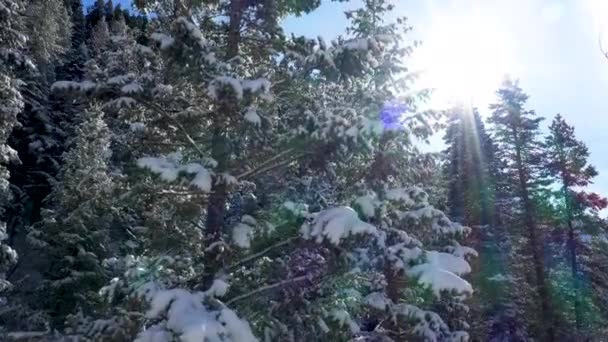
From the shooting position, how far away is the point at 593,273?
89.1ft

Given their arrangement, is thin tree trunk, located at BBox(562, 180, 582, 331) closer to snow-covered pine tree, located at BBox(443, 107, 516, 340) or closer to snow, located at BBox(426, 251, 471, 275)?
snow-covered pine tree, located at BBox(443, 107, 516, 340)

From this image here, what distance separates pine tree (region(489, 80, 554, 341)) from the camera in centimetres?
2456

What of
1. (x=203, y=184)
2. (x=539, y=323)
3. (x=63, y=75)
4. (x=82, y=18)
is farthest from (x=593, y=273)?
(x=82, y=18)

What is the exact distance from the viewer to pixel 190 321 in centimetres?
668

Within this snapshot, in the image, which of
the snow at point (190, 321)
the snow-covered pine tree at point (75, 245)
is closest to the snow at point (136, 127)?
the snow at point (190, 321)

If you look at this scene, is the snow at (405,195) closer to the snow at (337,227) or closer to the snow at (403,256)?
the snow at (403,256)

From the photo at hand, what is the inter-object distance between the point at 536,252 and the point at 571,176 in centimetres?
557

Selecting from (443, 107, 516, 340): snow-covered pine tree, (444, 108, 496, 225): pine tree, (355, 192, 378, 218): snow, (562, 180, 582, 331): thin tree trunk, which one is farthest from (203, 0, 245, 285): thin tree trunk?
(562, 180, 582, 331): thin tree trunk

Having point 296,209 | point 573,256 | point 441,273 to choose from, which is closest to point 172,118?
point 296,209

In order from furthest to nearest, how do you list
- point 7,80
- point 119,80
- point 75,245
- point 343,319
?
point 75,245, point 7,80, point 343,319, point 119,80

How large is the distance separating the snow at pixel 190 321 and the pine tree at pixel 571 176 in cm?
2476

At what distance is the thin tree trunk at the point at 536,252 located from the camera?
78.7ft

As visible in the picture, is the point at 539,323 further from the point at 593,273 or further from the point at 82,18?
the point at 82,18

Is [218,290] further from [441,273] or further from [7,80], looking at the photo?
[7,80]
